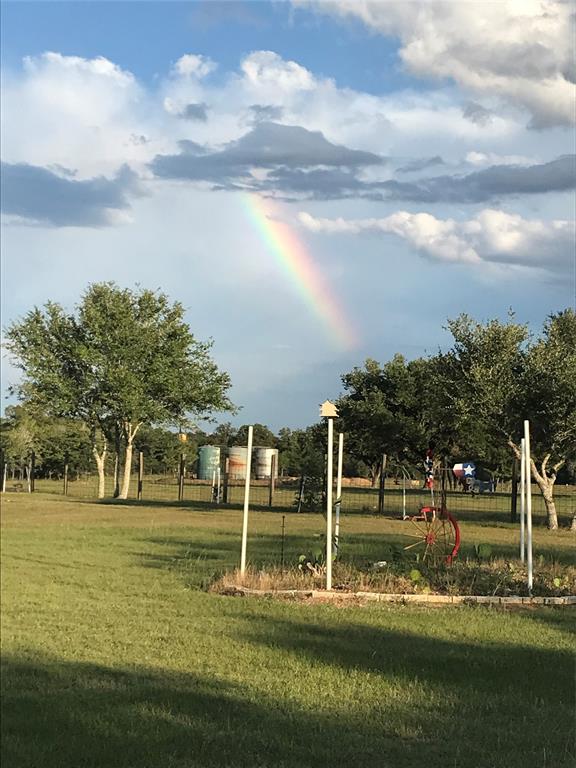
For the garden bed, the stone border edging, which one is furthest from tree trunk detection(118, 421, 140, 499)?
the stone border edging

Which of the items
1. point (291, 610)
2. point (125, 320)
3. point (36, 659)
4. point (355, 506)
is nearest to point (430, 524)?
point (291, 610)

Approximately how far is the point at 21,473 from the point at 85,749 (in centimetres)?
3382

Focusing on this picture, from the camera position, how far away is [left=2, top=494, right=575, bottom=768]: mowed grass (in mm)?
4199

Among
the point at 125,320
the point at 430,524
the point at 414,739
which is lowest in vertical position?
the point at 414,739

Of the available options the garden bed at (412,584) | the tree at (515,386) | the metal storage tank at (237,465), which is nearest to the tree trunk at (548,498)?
the tree at (515,386)

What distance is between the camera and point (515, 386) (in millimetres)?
19109

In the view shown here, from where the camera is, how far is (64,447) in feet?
120

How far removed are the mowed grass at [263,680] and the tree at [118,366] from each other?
21.6 metres

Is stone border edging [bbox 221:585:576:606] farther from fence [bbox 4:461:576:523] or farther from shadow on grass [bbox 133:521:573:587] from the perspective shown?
A: fence [bbox 4:461:576:523]

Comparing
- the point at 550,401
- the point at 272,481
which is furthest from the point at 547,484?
the point at 272,481

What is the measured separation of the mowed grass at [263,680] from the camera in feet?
13.8

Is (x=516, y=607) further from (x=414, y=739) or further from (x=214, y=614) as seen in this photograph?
(x=414, y=739)

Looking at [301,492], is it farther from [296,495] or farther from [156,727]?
[156,727]

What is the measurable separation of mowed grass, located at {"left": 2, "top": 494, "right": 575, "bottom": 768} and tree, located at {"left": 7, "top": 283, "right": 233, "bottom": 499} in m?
21.6
